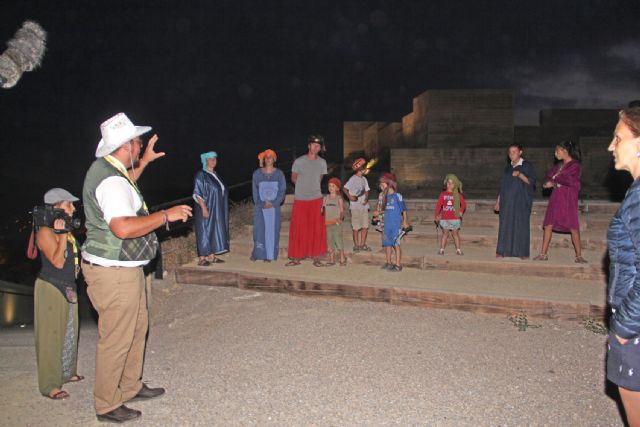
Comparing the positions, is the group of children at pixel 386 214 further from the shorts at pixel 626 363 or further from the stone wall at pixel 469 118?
the stone wall at pixel 469 118

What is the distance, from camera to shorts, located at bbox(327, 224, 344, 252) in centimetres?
677

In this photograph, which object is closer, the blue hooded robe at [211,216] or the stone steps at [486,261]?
the stone steps at [486,261]

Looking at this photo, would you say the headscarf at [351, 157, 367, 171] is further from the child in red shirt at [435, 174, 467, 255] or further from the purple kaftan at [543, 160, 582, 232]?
the purple kaftan at [543, 160, 582, 232]

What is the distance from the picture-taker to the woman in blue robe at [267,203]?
7051 millimetres

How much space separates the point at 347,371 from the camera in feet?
13.0

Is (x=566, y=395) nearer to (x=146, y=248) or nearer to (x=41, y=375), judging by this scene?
(x=146, y=248)

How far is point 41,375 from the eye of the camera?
356cm

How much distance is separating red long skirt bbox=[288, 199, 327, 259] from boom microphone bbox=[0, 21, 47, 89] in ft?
12.3

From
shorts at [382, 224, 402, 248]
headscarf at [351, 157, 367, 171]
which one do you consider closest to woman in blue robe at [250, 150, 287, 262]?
headscarf at [351, 157, 367, 171]

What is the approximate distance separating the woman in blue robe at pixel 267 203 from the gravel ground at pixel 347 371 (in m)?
1.63

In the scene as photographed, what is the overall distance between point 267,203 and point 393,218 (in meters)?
1.90

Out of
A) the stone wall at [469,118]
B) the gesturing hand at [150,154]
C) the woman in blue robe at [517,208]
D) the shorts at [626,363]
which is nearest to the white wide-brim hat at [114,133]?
the gesturing hand at [150,154]

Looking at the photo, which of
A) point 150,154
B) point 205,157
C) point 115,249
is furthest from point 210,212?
point 115,249

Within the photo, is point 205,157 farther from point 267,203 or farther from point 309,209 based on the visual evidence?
point 309,209
